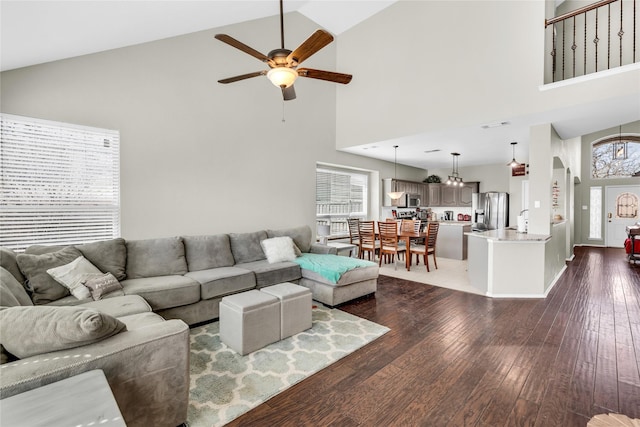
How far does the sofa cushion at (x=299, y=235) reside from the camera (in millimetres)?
4859

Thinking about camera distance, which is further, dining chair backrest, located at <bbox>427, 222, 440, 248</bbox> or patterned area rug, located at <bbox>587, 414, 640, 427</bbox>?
dining chair backrest, located at <bbox>427, 222, 440, 248</bbox>

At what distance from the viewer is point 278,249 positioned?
4.30 metres

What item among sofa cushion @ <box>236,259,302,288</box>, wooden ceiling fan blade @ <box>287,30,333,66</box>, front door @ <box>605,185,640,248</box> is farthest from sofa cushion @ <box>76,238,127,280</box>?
front door @ <box>605,185,640,248</box>

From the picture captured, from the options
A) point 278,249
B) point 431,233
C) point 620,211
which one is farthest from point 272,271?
point 620,211

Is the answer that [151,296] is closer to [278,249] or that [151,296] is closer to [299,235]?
[278,249]

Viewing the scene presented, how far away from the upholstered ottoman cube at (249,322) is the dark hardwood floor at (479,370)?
2.19 ft

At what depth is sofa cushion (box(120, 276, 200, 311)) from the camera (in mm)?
2879

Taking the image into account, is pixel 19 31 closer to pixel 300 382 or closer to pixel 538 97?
pixel 300 382

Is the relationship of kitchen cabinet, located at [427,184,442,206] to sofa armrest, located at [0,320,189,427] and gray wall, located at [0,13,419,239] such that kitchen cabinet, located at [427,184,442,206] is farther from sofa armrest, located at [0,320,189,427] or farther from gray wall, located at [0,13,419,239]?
sofa armrest, located at [0,320,189,427]

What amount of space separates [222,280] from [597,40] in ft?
19.8

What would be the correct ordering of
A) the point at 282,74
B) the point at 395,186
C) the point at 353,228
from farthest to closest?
the point at 395,186
the point at 353,228
the point at 282,74

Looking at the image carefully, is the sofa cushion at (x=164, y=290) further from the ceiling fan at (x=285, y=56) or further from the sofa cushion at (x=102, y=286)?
the ceiling fan at (x=285, y=56)

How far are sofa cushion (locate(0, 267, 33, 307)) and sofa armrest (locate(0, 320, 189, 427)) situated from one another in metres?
0.89

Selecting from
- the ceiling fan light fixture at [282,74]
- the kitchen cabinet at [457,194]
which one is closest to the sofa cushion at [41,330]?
the ceiling fan light fixture at [282,74]
